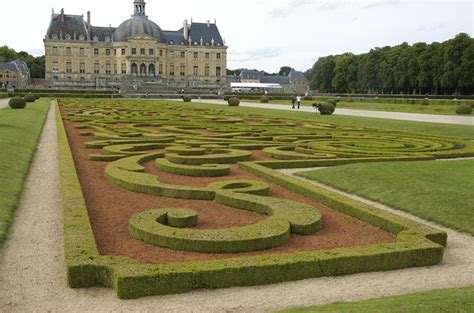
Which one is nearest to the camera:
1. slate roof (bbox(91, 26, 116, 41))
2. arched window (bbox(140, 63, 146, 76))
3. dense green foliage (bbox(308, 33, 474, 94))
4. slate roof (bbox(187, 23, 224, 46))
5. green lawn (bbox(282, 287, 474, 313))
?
green lawn (bbox(282, 287, 474, 313))

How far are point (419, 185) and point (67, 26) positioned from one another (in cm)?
9165

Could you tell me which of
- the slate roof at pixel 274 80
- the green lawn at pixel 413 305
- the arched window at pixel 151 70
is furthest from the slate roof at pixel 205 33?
the green lawn at pixel 413 305

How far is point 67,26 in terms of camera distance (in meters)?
90.3

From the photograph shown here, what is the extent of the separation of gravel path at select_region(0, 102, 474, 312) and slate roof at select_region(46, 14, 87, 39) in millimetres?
91152

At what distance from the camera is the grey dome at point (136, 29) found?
88188 millimetres

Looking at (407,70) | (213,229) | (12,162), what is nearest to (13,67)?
(407,70)

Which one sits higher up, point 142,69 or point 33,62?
point 33,62

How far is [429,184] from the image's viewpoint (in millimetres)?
8273

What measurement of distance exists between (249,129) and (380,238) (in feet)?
37.4

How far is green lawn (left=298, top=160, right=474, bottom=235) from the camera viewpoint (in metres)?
6.93

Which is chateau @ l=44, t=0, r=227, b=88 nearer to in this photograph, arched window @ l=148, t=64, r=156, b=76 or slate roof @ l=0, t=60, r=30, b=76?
arched window @ l=148, t=64, r=156, b=76

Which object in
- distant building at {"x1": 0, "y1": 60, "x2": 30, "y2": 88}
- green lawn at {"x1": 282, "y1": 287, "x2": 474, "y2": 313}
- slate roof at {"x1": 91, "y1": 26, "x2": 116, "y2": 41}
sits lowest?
green lawn at {"x1": 282, "y1": 287, "x2": 474, "y2": 313}

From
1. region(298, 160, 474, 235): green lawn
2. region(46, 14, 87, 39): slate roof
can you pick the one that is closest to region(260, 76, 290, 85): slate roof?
region(46, 14, 87, 39): slate roof

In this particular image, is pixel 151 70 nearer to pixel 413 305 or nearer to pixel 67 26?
pixel 67 26
